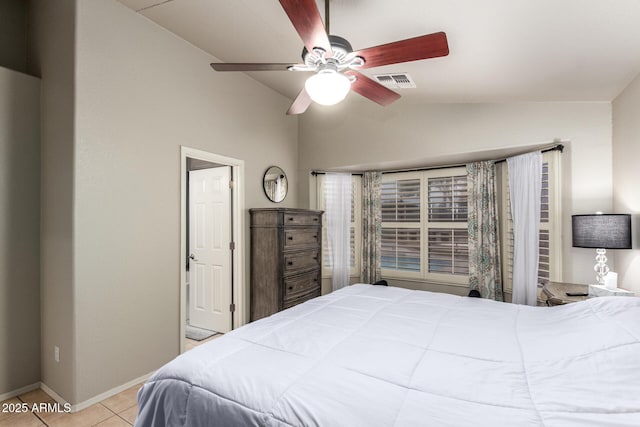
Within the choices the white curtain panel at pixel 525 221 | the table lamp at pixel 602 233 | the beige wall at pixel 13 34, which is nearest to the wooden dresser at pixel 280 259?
the white curtain panel at pixel 525 221

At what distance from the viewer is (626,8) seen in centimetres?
158

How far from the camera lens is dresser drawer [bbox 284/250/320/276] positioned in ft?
11.8

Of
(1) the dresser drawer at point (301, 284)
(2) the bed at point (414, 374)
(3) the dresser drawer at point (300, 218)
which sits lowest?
(1) the dresser drawer at point (301, 284)

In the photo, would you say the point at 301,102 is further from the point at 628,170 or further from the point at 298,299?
the point at 628,170

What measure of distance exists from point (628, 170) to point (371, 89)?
2237mm

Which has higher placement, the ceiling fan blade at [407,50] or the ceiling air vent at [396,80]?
the ceiling air vent at [396,80]

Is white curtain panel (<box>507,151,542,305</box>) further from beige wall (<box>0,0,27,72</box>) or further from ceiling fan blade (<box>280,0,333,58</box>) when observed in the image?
beige wall (<box>0,0,27,72</box>)

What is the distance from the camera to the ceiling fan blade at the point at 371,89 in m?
2.02

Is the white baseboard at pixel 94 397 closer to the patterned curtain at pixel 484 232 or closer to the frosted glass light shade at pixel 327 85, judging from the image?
the frosted glass light shade at pixel 327 85

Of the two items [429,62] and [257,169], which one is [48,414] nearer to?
[257,169]

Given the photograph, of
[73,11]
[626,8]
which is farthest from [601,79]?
[73,11]

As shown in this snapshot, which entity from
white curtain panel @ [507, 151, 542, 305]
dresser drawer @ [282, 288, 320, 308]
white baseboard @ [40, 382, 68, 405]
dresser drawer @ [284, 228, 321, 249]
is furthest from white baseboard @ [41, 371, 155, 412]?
white curtain panel @ [507, 151, 542, 305]

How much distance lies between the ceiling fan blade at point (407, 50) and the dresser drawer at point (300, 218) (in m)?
2.13

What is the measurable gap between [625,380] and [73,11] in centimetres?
370
